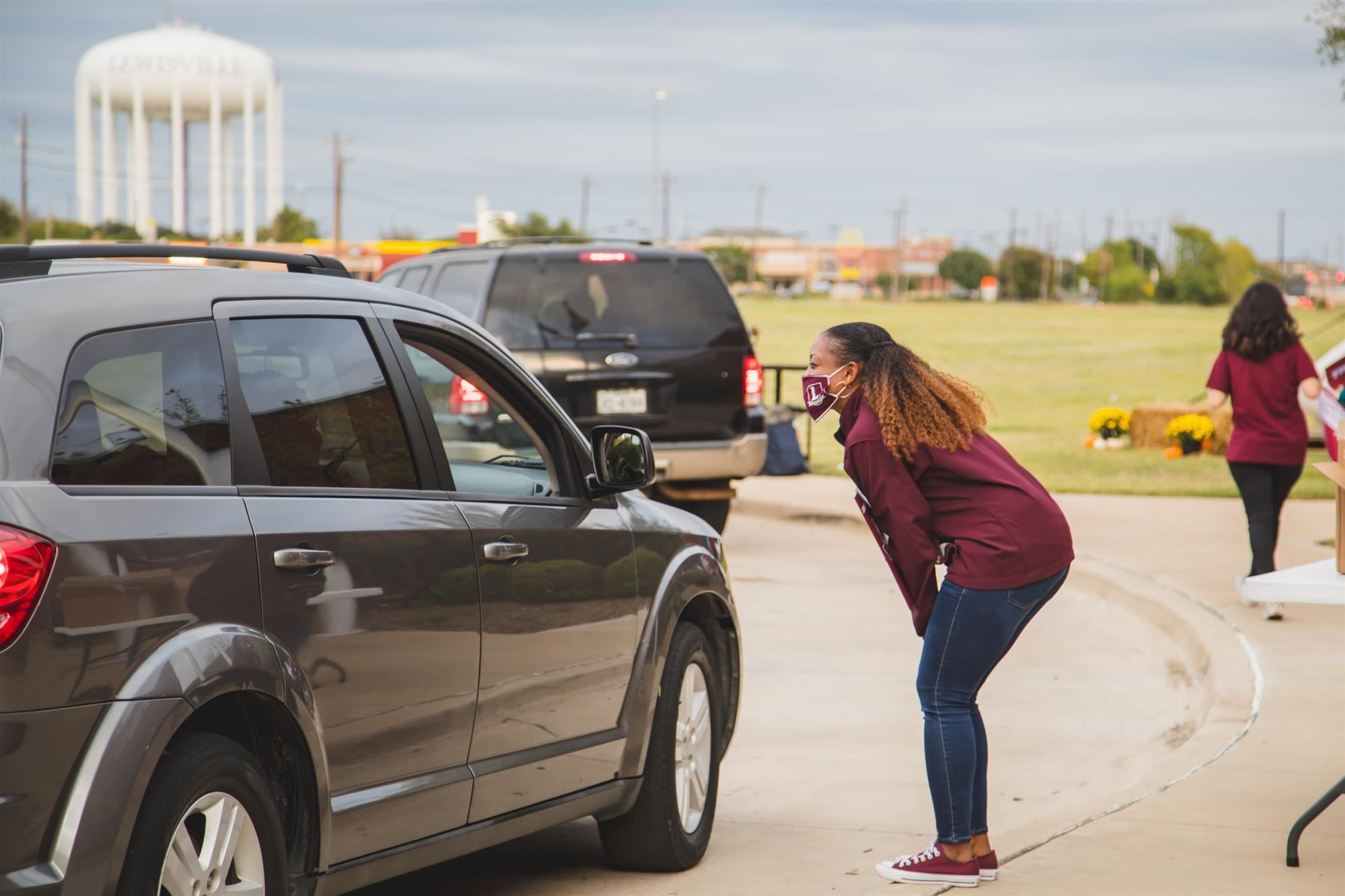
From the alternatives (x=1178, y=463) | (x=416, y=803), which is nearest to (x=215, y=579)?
(x=416, y=803)

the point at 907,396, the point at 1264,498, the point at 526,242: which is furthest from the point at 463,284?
the point at 907,396

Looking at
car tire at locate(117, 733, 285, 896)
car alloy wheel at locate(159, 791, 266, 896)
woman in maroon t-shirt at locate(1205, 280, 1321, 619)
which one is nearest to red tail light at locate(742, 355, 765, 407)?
Result: woman in maroon t-shirt at locate(1205, 280, 1321, 619)

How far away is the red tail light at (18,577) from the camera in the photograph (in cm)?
305

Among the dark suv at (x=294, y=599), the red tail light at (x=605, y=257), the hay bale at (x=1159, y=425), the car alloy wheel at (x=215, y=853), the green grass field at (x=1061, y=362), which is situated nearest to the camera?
the dark suv at (x=294, y=599)

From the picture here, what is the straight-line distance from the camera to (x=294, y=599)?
376cm

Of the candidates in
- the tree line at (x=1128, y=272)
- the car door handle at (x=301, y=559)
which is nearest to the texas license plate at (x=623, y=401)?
the car door handle at (x=301, y=559)

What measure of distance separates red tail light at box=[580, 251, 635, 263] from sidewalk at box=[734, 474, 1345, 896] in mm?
4149

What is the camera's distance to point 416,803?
4242mm

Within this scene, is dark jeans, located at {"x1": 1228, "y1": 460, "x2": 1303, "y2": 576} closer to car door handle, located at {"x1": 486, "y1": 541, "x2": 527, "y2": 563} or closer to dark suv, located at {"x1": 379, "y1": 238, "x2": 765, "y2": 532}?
dark suv, located at {"x1": 379, "y1": 238, "x2": 765, "y2": 532}

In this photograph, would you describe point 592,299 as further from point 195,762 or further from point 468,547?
point 195,762

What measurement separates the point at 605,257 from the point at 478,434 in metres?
1.75

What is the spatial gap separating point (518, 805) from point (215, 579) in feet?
5.08

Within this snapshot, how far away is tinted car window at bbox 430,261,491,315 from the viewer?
12.0m

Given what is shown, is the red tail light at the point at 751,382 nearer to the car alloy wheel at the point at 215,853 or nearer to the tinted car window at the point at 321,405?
the tinted car window at the point at 321,405
